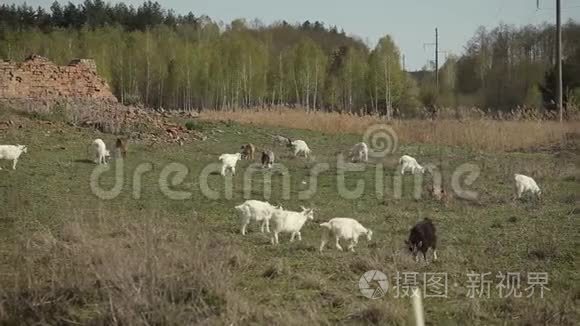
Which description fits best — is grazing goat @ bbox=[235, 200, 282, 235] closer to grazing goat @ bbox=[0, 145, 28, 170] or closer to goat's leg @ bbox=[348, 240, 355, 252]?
goat's leg @ bbox=[348, 240, 355, 252]

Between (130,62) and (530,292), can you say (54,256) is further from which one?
(130,62)

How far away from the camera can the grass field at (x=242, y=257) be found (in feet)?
16.5

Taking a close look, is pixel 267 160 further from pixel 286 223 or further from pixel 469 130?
pixel 469 130

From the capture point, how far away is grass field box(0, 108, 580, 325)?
5043 mm

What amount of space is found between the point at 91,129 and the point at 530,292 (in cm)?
1557

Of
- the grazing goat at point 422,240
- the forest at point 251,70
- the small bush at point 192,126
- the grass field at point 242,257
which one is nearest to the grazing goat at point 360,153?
the grass field at point 242,257

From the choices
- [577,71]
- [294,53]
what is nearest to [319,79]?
[294,53]

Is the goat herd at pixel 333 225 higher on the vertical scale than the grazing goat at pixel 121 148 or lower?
lower

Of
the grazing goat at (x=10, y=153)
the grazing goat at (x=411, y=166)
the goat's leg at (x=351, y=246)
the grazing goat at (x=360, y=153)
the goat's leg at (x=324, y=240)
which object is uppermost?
the grazing goat at (x=10, y=153)

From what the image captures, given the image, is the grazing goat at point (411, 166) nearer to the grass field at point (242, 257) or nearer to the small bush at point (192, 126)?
the grass field at point (242, 257)

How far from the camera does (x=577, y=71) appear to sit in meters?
36.9

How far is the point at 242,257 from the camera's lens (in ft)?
20.7

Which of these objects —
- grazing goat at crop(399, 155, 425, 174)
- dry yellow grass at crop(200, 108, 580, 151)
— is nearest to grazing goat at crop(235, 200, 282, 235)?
grazing goat at crop(399, 155, 425, 174)

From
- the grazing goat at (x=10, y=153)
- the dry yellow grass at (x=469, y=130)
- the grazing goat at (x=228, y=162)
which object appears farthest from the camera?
the dry yellow grass at (x=469, y=130)
